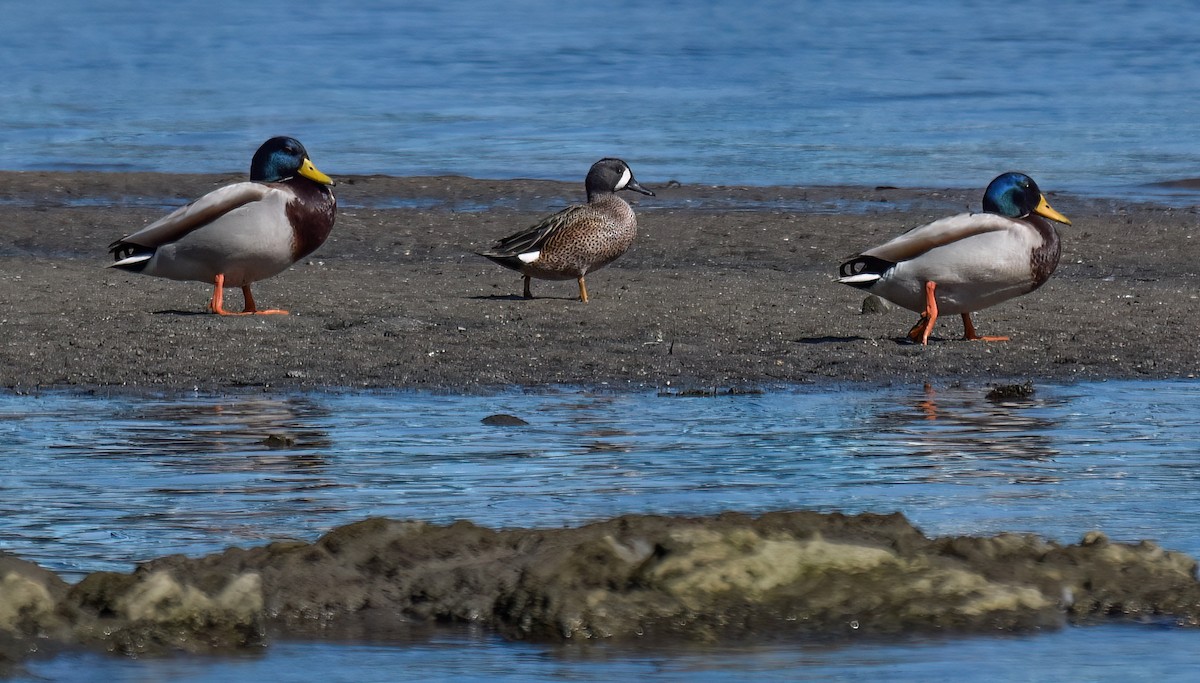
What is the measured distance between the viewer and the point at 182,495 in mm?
6297

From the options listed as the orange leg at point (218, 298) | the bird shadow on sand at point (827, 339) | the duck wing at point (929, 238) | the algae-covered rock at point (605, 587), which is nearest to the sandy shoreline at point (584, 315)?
the bird shadow on sand at point (827, 339)

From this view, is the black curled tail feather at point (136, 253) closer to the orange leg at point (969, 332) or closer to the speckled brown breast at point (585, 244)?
the speckled brown breast at point (585, 244)

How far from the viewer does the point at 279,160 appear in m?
11.2

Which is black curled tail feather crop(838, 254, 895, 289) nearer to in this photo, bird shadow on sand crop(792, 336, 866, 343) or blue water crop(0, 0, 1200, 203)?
bird shadow on sand crop(792, 336, 866, 343)

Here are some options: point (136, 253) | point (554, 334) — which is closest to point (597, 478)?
point (554, 334)

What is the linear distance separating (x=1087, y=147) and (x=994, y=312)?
42.8ft

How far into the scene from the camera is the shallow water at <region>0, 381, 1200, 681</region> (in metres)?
4.48

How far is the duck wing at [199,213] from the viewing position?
1085 cm

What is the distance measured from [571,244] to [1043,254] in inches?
114

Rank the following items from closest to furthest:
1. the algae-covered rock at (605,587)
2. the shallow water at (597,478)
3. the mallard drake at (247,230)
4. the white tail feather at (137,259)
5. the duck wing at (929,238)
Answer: the shallow water at (597,478)
the algae-covered rock at (605,587)
the duck wing at (929,238)
the mallard drake at (247,230)
the white tail feather at (137,259)

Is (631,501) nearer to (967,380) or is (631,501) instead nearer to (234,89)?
(967,380)

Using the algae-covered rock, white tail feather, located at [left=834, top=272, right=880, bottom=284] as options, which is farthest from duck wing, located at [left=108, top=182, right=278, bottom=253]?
the algae-covered rock

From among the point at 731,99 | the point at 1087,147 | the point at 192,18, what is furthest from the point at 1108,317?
the point at 192,18

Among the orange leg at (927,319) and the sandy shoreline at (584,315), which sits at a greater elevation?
the orange leg at (927,319)
